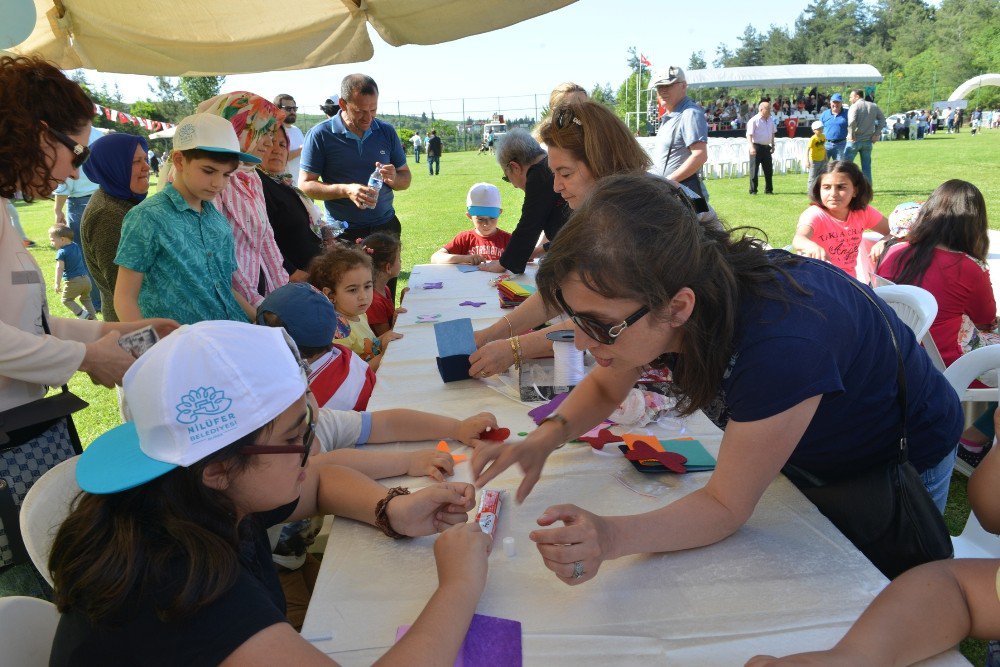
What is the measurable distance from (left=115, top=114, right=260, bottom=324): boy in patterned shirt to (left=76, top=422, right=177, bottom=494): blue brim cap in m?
1.74

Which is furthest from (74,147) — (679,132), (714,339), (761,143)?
(761,143)

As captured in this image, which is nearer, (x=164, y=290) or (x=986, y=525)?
(x=986, y=525)

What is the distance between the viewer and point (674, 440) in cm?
176

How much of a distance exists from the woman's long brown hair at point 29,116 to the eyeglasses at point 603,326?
1.70 metres

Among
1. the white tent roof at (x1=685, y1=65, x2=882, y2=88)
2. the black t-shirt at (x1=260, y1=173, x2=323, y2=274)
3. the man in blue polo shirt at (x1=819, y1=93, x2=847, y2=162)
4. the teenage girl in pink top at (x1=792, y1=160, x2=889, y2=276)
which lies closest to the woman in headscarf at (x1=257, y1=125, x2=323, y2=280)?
the black t-shirt at (x1=260, y1=173, x2=323, y2=274)

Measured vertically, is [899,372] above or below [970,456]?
above

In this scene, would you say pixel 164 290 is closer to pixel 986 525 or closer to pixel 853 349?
pixel 853 349

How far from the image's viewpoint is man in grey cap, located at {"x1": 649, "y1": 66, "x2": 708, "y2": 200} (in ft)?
18.4

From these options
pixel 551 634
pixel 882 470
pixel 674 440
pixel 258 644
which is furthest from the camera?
pixel 674 440

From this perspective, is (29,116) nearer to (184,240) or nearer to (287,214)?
(184,240)

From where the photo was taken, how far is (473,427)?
72.0 inches

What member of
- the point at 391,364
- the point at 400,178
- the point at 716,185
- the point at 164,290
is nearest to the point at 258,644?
the point at 391,364

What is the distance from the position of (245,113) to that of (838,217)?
Result: 3845 millimetres

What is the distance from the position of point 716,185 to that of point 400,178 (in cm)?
1282
